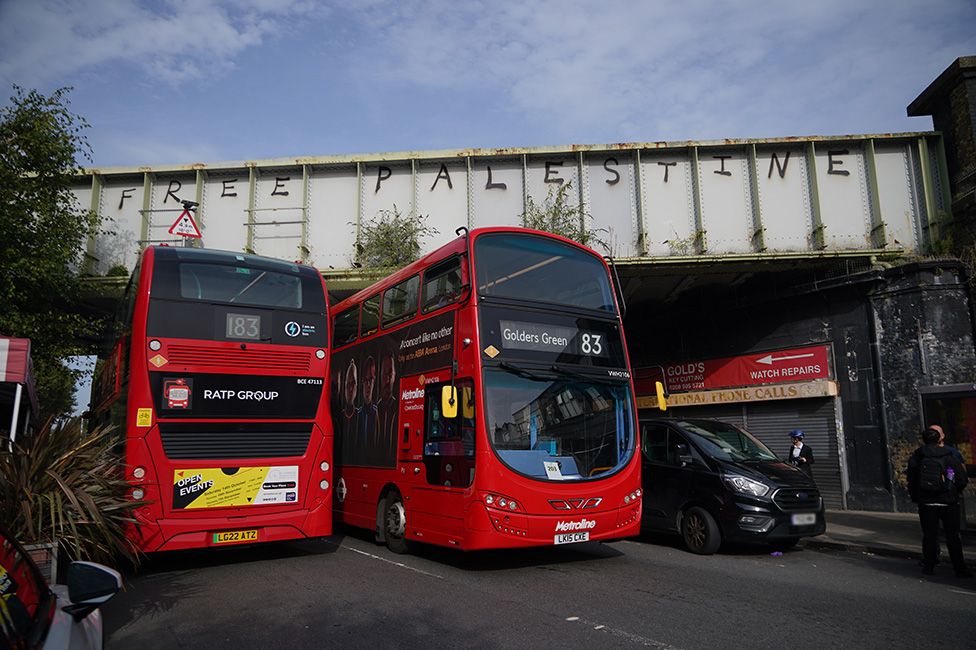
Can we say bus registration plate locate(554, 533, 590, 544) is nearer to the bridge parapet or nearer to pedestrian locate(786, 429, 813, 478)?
pedestrian locate(786, 429, 813, 478)

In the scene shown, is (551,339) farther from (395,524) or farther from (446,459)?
(395,524)

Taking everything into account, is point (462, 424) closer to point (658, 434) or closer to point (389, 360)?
point (389, 360)

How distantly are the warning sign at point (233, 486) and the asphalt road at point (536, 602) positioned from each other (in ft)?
2.74

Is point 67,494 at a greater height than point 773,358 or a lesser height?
lesser

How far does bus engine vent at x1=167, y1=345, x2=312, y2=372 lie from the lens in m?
8.38

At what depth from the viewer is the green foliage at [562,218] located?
15.4 metres

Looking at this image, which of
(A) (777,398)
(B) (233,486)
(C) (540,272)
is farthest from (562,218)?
(B) (233,486)

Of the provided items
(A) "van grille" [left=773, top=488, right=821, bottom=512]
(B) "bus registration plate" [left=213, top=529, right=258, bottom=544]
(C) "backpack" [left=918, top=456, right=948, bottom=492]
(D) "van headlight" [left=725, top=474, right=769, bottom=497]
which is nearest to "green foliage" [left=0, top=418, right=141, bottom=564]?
(B) "bus registration plate" [left=213, top=529, right=258, bottom=544]

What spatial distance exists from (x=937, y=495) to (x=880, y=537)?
330 cm

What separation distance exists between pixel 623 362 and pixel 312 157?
416 inches

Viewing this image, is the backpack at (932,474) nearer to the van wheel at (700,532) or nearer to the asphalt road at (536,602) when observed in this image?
the asphalt road at (536,602)

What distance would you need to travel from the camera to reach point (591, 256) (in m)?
9.55

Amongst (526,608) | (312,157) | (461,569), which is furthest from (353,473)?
(312,157)

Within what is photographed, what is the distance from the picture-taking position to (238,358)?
8.69 metres
